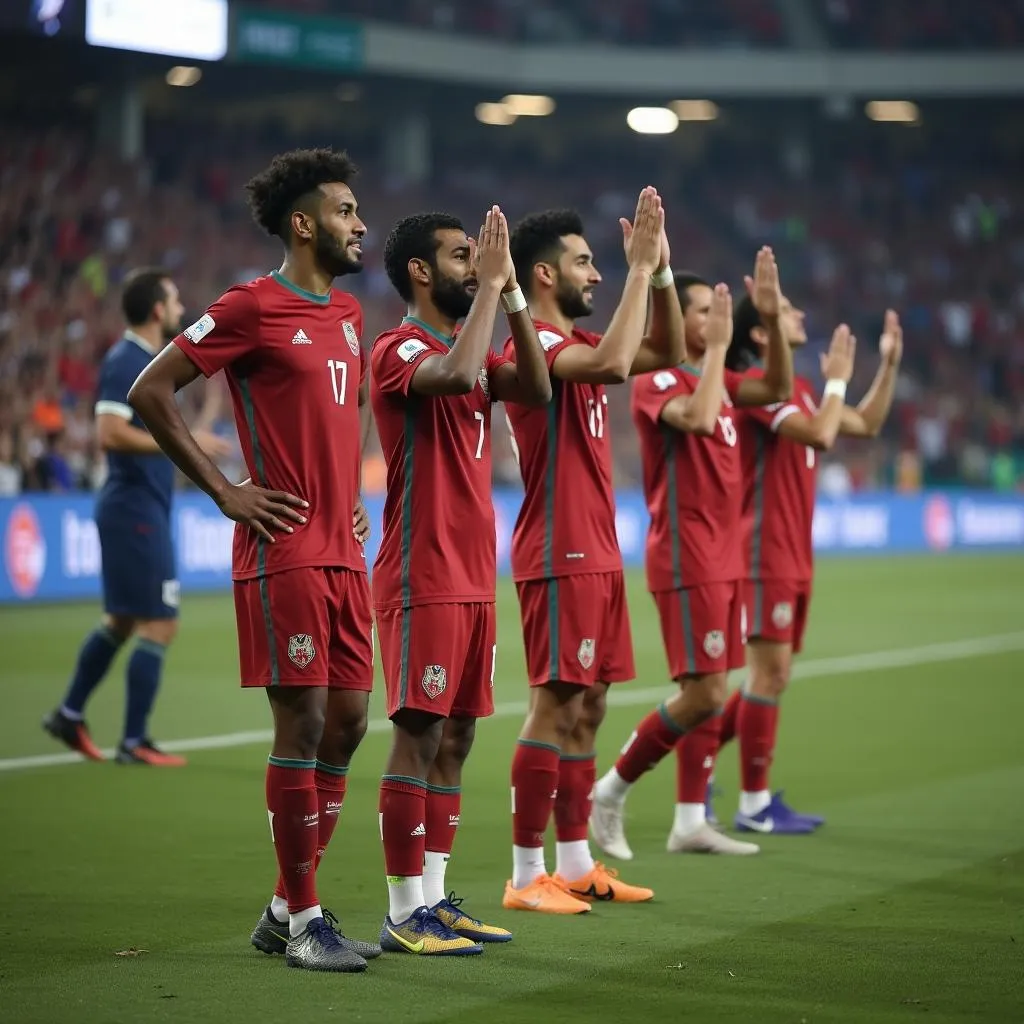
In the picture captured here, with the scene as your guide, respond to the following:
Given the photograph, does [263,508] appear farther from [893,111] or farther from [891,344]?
[893,111]

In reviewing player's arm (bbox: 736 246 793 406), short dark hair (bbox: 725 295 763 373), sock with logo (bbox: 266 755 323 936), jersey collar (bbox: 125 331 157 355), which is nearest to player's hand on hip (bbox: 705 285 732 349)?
player's arm (bbox: 736 246 793 406)

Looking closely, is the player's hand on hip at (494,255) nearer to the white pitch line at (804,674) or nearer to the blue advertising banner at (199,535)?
the white pitch line at (804,674)

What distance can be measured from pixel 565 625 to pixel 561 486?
510 mm

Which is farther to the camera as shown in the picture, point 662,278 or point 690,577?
point 690,577

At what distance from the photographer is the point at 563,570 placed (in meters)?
6.43

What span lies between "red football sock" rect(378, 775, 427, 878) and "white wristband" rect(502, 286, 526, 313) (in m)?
1.54

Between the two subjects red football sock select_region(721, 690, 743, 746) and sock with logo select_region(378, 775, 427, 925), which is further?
red football sock select_region(721, 690, 743, 746)

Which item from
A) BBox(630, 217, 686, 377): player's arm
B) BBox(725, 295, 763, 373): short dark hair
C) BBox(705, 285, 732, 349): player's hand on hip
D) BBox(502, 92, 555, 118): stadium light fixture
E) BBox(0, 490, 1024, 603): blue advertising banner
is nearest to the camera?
BBox(630, 217, 686, 377): player's arm

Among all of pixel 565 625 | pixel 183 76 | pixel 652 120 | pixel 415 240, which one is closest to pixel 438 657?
pixel 565 625

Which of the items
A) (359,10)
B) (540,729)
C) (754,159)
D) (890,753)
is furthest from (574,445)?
(754,159)

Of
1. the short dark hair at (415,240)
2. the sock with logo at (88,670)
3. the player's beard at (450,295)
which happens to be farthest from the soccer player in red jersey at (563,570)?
the sock with logo at (88,670)

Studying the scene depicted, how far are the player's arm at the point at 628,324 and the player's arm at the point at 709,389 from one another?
96 cm

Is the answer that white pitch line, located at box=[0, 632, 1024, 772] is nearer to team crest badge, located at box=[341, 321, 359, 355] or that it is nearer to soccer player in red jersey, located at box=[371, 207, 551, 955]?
soccer player in red jersey, located at box=[371, 207, 551, 955]

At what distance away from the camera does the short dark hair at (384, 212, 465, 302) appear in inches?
231
